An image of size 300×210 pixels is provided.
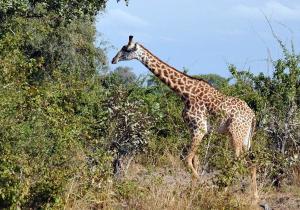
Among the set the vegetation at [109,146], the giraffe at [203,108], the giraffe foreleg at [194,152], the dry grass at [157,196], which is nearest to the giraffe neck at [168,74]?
the giraffe at [203,108]

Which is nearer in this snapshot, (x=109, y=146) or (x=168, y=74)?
(x=109, y=146)

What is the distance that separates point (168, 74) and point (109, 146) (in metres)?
2.21

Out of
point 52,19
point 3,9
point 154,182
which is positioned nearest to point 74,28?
point 52,19

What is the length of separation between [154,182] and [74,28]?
13765 mm

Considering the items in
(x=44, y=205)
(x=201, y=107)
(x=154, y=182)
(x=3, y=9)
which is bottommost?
(x=44, y=205)

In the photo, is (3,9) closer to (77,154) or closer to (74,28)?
(77,154)

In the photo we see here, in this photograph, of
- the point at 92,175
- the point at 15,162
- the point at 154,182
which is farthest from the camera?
the point at 154,182

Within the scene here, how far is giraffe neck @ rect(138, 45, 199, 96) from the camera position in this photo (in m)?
11.6

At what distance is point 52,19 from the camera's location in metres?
17.5

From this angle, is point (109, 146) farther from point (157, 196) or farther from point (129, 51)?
point (129, 51)

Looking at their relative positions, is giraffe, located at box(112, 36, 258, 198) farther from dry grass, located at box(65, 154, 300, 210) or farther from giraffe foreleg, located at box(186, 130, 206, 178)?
dry grass, located at box(65, 154, 300, 210)

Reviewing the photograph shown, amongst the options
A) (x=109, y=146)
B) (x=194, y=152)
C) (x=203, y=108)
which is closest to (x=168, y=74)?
(x=203, y=108)

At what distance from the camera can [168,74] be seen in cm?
1187

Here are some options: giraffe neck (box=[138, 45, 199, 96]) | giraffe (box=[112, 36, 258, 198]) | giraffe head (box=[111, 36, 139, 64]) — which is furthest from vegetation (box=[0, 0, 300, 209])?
giraffe head (box=[111, 36, 139, 64])
